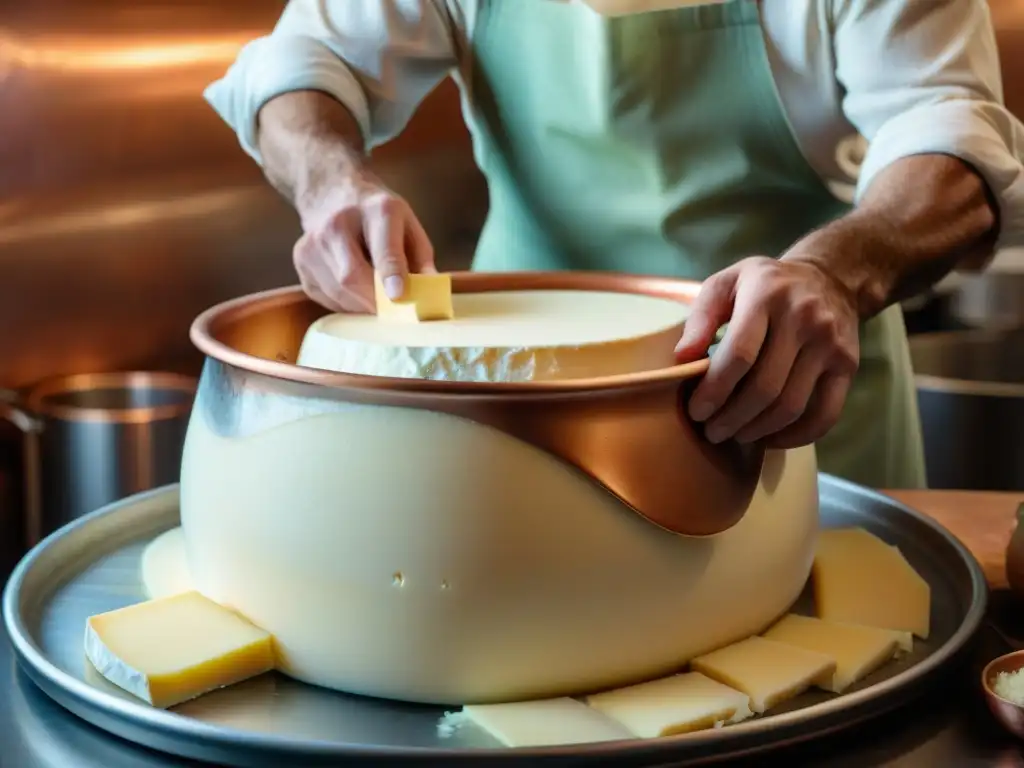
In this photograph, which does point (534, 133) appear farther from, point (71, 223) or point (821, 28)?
point (71, 223)

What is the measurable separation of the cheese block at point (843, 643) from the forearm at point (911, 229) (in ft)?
0.80

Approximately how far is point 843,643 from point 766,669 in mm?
62

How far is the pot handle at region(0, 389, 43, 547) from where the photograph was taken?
1775mm

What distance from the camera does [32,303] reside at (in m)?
1.87

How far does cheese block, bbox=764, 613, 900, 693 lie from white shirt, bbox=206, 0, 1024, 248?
18.6 inches

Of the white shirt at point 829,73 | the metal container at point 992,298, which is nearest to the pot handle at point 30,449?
the white shirt at point 829,73

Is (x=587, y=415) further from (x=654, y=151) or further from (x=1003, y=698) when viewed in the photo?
(x=654, y=151)

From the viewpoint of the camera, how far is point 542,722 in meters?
0.65

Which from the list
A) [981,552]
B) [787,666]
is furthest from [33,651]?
[981,552]

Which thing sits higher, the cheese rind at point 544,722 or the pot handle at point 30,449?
the cheese rind at point 544,722

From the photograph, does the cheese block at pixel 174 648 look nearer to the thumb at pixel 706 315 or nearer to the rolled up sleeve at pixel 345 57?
the thumb at pixel 706 315

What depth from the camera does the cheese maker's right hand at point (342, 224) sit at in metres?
0.92

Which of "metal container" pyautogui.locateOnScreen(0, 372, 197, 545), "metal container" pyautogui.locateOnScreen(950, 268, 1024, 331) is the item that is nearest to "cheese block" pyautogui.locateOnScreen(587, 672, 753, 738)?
"metal container" pyautogui.locateOnScreen(0, 372, 197, 545)

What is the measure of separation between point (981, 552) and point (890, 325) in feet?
1.46
